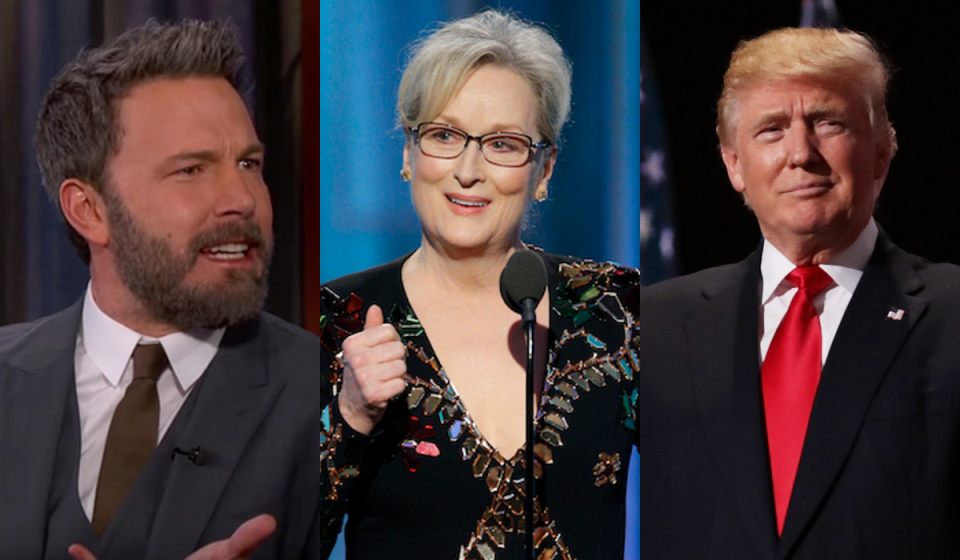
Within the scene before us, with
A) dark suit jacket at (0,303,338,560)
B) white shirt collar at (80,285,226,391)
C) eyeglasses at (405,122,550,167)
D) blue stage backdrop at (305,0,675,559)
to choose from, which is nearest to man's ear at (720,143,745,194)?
blue stage backdrop at (305,0,675,559)

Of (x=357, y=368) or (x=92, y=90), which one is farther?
(x=92, y=90)

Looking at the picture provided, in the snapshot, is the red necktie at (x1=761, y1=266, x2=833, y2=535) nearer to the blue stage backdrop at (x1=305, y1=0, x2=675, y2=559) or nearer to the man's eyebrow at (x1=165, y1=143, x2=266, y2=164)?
the blue stage backdrop at (x1=305, y1=0, x2=675, y2=559)

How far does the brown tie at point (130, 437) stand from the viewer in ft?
8.46

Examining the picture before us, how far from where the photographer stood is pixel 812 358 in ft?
8.75

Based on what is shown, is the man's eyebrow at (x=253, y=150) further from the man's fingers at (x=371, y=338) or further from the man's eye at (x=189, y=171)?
the man's fingers at (x=371, y=338)

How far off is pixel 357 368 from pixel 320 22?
94cm

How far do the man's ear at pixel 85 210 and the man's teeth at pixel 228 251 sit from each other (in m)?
0.28

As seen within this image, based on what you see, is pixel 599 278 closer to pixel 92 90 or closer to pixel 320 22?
pixel 320 22

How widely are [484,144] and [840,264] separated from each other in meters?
1.00

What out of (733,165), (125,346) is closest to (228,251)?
(125,346)

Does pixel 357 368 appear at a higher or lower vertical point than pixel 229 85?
lower

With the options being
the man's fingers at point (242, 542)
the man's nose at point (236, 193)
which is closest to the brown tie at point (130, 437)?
the man's fingers at point (242, 542)

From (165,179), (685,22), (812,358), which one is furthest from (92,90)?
(812,358)

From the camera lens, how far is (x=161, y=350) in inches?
105
